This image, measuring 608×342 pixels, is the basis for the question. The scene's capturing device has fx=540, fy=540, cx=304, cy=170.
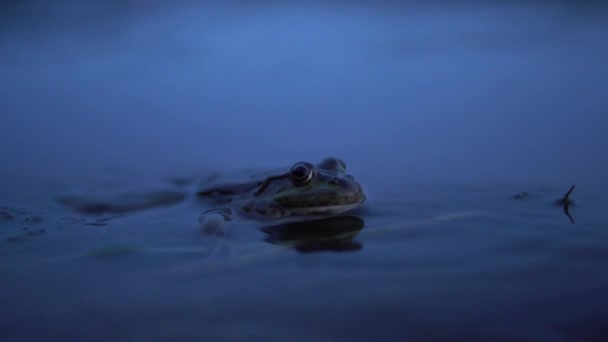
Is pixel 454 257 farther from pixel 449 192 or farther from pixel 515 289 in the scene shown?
pixel 449 192

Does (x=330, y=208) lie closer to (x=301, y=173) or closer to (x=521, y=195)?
(x=301, y=173)

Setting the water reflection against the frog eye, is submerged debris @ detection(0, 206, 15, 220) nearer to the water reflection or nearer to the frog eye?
the water reflection

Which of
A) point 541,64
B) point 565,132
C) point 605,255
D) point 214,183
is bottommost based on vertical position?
point 605,255

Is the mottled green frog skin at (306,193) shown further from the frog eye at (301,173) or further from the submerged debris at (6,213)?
the submerged debris at (6,213)

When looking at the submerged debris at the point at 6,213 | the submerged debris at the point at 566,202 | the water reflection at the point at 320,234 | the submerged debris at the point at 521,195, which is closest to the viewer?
the water reflection at the point at 320,234

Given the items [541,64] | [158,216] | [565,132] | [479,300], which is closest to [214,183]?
[158,216]

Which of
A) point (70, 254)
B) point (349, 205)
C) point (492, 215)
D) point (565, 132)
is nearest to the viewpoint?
point (70, 254)

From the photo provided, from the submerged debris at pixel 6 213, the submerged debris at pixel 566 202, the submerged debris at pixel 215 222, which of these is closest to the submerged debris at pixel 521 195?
the submerged debris at pixel 566 202
